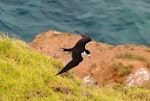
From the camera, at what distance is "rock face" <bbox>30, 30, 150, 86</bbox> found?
1241cm

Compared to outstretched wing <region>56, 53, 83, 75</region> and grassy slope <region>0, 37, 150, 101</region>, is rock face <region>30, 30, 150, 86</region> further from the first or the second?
outstretched wing <region>56, 53, 83, 75</region>

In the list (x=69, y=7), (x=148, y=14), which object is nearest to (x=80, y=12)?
(x=69, y=7)

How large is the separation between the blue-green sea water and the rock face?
295cm

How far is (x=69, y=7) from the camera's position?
2072 cm

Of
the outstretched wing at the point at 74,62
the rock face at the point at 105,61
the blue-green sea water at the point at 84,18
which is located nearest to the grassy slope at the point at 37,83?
the outstretched wing at the point at 74,62

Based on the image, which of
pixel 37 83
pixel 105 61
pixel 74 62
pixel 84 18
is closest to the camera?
pixel 37 83

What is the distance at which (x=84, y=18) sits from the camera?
65.7 ft

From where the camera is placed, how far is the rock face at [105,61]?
12.4 meters

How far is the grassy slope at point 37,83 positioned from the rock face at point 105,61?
2257 millimetres

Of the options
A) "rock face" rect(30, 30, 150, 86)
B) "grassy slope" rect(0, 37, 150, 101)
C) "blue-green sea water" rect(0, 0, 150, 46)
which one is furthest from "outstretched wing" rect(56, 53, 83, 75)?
"blue-green sea water" rect(0, 0, 150, 46)

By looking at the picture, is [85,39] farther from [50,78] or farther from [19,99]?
[19,99]

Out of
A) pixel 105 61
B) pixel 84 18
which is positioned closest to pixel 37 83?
pixel 105 61

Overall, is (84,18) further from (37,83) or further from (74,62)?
(37,83)

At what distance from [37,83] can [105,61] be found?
655cm
